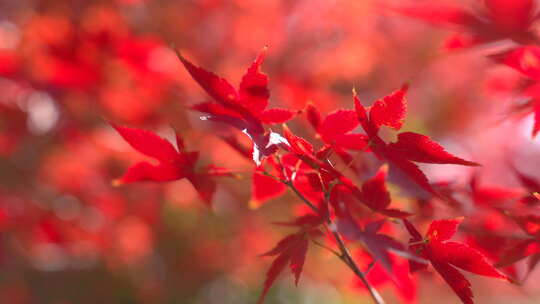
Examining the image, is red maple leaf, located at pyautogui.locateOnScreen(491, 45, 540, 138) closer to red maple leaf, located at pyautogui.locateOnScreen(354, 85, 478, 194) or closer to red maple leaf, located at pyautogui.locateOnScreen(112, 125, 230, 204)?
red maple leaf, located at pyautogui.locateOnScreen(354, 85, 478, 194)

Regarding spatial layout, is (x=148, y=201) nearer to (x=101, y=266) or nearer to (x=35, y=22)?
(x=101, y=266)

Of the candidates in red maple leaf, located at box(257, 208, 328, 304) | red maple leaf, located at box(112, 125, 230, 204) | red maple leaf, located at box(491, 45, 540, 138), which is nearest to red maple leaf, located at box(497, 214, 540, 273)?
red maple leaf, located at box(491, 45, 540, 138)

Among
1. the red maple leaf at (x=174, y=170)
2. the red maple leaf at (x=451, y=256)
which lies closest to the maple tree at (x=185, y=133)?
the red maple leaf at (x=174, y=170)

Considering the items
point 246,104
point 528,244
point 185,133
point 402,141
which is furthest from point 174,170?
point 185,133

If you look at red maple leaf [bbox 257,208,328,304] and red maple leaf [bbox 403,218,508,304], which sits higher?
red maple leaf [bbox 403,218,508,304]

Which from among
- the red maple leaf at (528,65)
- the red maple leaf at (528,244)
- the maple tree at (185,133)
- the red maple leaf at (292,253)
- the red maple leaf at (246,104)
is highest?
the red maple leaf at (528,65)

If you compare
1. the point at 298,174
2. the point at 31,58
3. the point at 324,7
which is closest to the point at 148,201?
the point at 31,58

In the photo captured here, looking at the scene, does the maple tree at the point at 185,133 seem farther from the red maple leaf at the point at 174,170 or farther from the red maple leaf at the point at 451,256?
the red maple leaf at the point at 451,256
